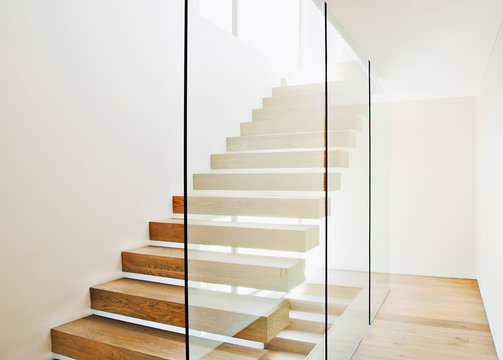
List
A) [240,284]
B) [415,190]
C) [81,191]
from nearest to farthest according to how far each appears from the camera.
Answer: [240,284] < [81,191] < [415,190]

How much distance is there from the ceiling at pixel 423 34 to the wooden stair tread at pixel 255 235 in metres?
1.18

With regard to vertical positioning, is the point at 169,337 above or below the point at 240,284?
below

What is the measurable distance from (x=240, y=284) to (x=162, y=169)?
2.17m

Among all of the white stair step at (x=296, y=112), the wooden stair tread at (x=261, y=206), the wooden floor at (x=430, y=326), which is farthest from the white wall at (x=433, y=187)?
the wooden stair tread at (x=261, y=206)

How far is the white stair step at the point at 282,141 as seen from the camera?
1665 millimetres

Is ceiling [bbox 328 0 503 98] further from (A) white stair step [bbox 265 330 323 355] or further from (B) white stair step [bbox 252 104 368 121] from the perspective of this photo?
(A) white stair step [bbox 265 330 323 355]

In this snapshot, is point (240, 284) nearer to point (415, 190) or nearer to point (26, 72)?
point (26, 72)

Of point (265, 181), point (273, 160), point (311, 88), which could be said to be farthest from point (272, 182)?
point (311, 88)

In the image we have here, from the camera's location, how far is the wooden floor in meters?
2.81

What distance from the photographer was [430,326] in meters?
3.30

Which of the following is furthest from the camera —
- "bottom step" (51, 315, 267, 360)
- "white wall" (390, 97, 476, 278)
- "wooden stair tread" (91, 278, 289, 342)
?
"white wall" (390, 97, 476, 278)

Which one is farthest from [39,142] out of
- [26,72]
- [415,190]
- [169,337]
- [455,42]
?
[415,190]

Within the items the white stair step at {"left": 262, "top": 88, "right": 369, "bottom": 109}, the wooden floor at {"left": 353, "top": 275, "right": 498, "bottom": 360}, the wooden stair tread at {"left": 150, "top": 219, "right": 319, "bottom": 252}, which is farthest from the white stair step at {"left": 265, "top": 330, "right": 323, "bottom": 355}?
the white stair step at {"left": 262, "top": 88, "right": 369, "bottom": 109}

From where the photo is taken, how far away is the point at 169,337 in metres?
2.39
